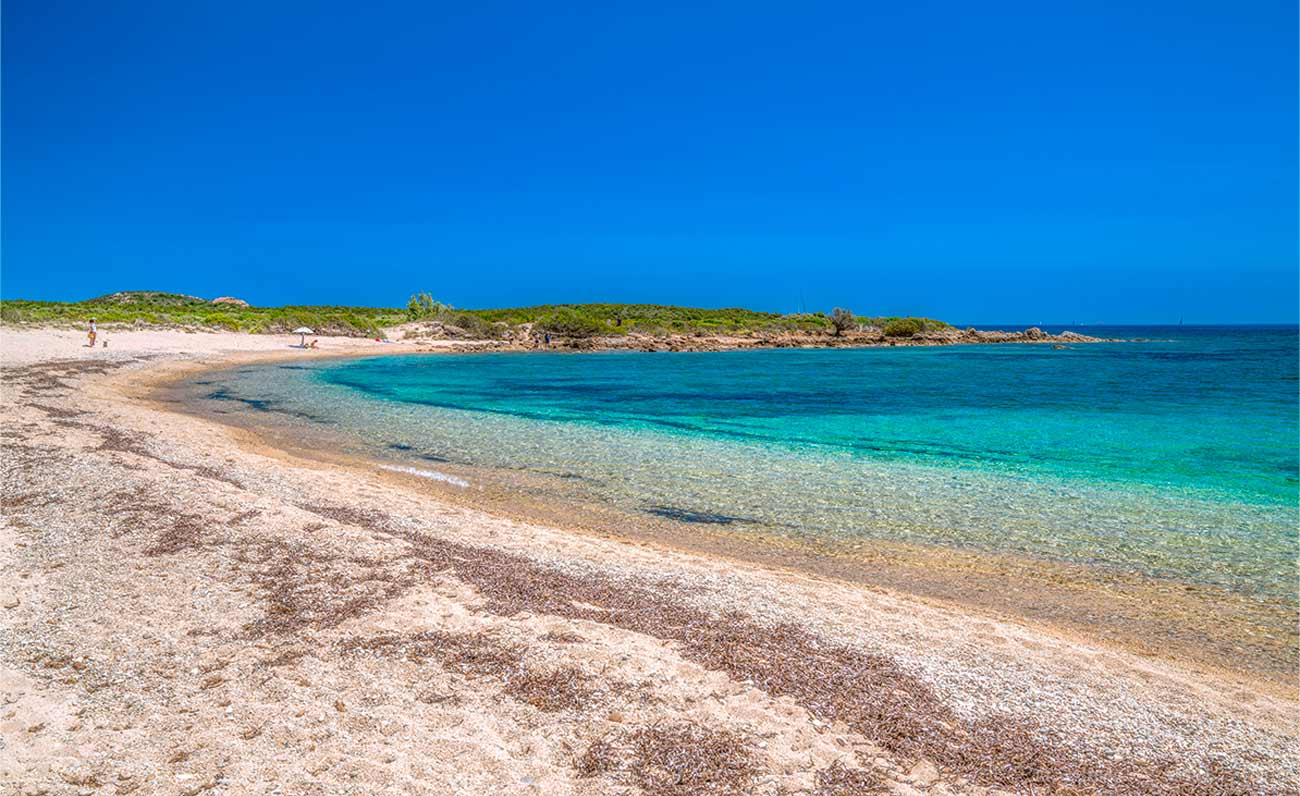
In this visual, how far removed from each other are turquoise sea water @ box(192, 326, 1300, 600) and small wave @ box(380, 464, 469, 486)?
119 millimetres

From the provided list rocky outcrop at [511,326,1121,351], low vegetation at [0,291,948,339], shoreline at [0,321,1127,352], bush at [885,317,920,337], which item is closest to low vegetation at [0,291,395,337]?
low vegetation at [0,291,948,339]

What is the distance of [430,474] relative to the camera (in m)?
14.5

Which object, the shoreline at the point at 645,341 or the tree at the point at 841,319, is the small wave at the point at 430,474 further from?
the tree at the point at 841,319

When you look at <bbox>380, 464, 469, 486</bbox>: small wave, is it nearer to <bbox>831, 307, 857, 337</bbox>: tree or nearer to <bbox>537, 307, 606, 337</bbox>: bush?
<bbox>537, 307, 606, 337</bbox>: bush

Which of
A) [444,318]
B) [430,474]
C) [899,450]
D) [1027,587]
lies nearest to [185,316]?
[444,318]

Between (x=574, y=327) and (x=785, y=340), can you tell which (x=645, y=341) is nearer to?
(x=574, y=327)

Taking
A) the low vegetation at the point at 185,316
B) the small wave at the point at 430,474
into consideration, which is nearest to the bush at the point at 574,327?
the low vegetation at the point at 185,316

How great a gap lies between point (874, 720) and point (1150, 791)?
170cm

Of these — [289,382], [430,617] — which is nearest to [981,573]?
[430,617]

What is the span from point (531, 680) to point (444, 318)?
81.8 meters

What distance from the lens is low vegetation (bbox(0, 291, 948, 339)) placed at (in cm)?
6500

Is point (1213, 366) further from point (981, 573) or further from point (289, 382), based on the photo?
point (289, 382)

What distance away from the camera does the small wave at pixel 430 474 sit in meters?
13.9

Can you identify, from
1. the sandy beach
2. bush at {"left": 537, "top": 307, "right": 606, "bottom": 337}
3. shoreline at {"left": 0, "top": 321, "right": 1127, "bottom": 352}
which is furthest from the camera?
bush at {"left": 537, "top": 307, "right": 606, "bottom": 337}
